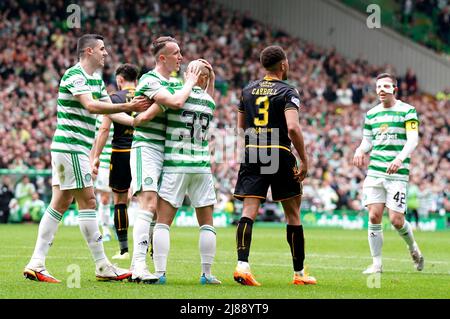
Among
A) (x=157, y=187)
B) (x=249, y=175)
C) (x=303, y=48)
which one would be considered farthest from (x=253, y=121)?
(x=303, y=48)

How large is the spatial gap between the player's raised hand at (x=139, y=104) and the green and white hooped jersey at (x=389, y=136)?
13.5 feet

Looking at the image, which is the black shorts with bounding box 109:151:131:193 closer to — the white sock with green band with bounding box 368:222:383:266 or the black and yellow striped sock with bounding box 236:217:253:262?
the white sock with green band with bounding box 368:222:383:266

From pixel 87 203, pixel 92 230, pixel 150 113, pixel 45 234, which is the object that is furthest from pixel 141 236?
pixel 150 113

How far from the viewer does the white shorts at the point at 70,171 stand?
10391mm

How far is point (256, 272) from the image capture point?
481 inches

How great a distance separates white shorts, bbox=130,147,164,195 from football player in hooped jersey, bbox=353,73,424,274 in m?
3.62

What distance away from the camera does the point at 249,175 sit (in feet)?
35.3

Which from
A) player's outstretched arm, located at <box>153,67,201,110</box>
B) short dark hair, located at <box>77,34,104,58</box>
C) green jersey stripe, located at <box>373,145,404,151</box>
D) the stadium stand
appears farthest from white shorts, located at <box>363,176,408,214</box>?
the stadium stand

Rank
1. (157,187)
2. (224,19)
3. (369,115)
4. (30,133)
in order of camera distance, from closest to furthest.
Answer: (157,187) → (369,115) → (30,133) → (224,19)

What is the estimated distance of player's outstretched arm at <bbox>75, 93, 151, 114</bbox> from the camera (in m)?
10.1

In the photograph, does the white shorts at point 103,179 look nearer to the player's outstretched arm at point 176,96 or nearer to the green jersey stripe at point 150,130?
the green jersey stripe at point 150,130

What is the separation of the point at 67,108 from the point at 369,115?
474 centimetres

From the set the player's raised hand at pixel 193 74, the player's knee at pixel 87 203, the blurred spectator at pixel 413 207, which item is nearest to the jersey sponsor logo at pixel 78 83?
the player's raised hand at pixel 193 74
